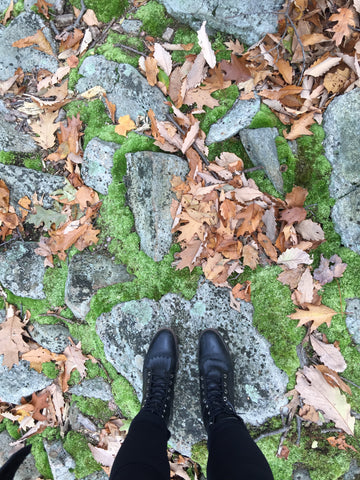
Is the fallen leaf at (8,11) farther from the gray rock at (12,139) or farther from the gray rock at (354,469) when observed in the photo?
the gray rock at (354,469)

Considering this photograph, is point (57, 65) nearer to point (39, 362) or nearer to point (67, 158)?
point (67, 158)

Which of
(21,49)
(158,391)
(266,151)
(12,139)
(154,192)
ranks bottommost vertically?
(158,391)

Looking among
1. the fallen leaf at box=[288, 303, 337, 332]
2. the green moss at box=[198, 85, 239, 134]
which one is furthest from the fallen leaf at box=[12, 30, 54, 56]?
the fallen leaf at box=[288, 303, 337, 332]

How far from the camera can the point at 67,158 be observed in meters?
3.43

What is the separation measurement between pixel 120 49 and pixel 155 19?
47 cm

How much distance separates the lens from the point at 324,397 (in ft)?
9.10

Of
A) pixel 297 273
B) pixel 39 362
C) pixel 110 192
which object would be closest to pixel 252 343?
pixel 297 273

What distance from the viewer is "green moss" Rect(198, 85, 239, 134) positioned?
10.3 ft

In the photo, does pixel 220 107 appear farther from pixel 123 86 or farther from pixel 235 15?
pixel 123 86

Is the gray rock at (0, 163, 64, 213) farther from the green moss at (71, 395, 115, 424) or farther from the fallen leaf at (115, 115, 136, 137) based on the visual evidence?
the green moss at (71, 395, 115, 424)

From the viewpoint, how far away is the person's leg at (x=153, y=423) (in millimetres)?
2297

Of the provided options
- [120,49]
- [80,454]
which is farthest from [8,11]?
[80,454]

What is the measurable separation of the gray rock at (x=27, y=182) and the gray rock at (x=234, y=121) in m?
1.68

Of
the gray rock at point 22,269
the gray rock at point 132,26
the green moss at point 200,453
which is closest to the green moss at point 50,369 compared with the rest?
the gray rock at point 22,269
